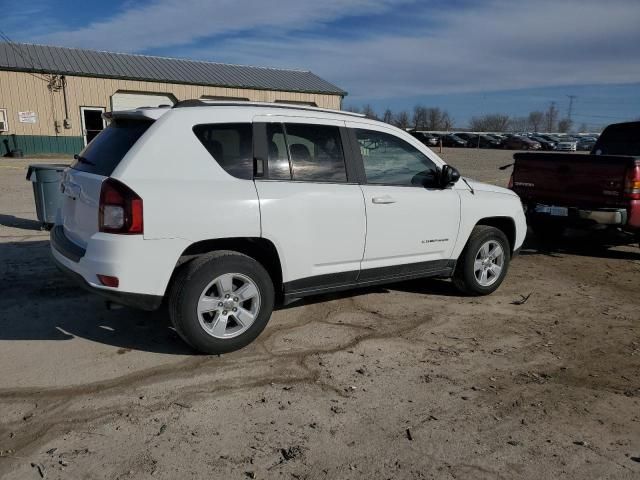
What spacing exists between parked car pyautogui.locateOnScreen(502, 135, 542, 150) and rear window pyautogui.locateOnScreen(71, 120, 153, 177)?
53.4 m

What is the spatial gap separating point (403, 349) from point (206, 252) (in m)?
1.78

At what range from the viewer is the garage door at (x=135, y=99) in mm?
26797

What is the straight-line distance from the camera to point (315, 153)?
15.3ft

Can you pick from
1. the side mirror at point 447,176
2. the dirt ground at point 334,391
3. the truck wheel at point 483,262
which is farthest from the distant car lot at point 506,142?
the dirt ground at point 334,391

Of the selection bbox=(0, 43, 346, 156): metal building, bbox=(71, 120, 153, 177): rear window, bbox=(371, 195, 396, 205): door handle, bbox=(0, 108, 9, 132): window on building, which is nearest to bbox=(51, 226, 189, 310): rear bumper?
bbox=(71, 120, 153, 177): rear window

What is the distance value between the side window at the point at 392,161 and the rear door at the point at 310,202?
0.82 ft

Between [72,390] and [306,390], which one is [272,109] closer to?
[306,390]

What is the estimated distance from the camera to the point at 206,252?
165 inches

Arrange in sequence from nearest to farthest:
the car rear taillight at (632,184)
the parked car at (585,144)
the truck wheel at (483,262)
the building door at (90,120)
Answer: the truck wheel at (483,262) → the car rear taillight at (632,184) → the building door at (90,120) → the parked car at (585,144)

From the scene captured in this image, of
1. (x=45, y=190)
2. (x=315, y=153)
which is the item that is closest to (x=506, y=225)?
(x=315, y=153)

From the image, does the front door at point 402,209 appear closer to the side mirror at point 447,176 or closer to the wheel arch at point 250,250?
the side mirror at point 447,176

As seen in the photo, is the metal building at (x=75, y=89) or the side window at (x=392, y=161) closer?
the side window at (x=392, y=161)

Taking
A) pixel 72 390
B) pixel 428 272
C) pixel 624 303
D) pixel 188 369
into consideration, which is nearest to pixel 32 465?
pixel 72 390

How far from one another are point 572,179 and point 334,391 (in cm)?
584
